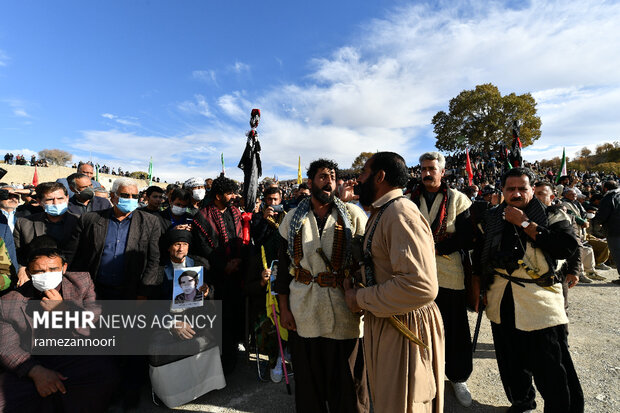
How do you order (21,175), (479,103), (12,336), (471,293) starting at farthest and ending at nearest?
(479,103), (21,175), (471,293), (12,336)

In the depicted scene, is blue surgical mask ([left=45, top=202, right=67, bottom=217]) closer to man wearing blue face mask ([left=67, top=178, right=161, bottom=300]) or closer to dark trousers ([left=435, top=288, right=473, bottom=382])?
man wearing blue face mask ([left=67, top=178, right=161, bottom=300])

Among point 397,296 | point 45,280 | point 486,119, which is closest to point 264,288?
point 45,280

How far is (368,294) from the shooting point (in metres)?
1.77

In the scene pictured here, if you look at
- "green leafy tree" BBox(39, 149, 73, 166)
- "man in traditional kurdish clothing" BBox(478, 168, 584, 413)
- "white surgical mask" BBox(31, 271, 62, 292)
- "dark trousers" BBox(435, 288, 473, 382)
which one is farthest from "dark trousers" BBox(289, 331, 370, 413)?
"green leafy tree" BBox(39, 149, 73, 166)

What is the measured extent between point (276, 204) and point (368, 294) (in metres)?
2.73

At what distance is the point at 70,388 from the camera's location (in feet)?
8.81

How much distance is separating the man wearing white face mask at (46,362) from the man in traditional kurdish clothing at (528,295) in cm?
375

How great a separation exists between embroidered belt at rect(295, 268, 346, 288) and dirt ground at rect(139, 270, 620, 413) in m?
1.62

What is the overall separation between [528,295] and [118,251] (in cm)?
411

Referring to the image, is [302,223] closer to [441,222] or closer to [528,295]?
[441,222]

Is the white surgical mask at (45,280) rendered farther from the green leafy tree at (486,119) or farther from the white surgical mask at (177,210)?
the green leafy tree at (486,119)

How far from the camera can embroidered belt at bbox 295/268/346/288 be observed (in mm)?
2254

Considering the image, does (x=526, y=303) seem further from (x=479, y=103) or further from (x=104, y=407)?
(x=479, y=103)

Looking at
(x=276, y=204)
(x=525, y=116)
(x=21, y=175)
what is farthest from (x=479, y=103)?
(x=21, y=175)
